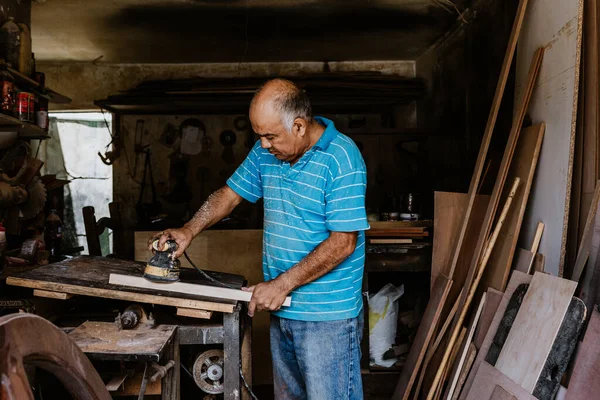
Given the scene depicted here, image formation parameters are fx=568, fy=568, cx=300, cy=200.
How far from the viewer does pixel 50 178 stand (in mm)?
4465

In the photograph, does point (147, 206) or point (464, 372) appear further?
point (147, 206)

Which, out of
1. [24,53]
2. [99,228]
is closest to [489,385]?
[24,53]

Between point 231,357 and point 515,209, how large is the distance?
1.50 metres

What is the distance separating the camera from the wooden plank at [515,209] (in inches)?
103

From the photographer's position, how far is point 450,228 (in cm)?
327

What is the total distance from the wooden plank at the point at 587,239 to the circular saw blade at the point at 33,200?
3.25 m

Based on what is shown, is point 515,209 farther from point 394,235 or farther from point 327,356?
point 327,356

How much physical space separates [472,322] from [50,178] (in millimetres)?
3379

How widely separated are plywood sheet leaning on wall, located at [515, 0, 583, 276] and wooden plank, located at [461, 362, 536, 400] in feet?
1.60

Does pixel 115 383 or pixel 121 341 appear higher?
Answer: pixel 121 341

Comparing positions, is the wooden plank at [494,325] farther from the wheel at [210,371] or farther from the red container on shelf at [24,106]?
the red container on shelf at [24,106]

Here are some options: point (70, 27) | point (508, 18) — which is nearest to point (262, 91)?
point (508, 18)

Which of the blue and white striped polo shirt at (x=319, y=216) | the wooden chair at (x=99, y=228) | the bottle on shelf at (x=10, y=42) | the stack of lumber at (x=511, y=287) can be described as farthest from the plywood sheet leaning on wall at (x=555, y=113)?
the wooden chair at (x=99, y=228)

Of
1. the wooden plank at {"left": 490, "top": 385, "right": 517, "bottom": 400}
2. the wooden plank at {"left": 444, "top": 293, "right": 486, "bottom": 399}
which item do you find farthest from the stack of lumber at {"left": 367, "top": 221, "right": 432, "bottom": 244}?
the wooden plank at {"left": 490, "top": 385, "right": 517, "bottom": 400}
